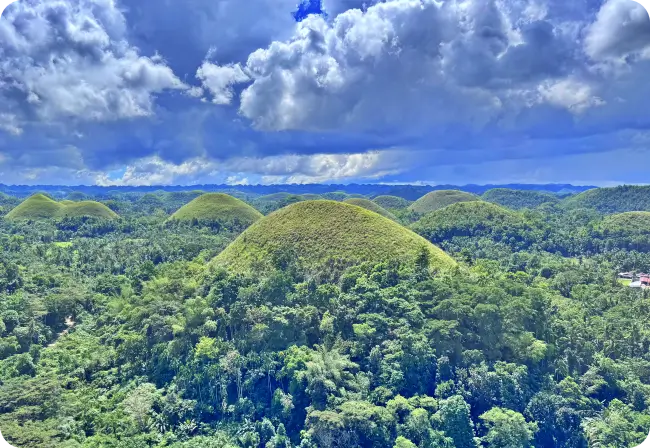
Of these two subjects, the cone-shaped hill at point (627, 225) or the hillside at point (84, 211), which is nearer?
the cone-shaped hill at point (627, 225)

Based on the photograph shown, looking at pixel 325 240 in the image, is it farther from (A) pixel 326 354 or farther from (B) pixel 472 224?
(B) pixel 472 224

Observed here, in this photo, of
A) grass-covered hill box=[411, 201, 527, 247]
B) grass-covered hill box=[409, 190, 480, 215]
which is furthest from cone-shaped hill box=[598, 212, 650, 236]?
grass-covered hill box=[409, 190, 480, 215]

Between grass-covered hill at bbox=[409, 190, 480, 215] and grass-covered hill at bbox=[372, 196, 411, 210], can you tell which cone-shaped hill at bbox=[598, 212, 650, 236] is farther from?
grass-covered hill at bbox=[372, 196, 411, 210]

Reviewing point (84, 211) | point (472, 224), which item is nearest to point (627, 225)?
point (472, 224)

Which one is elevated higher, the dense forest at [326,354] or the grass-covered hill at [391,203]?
the grass-covered hill at [391,203]

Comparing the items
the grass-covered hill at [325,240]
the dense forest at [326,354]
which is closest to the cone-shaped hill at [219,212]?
the grass-covered hill at [325,240]

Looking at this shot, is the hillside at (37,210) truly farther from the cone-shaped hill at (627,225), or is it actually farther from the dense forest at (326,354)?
the cone-shaped hill at (627,225)

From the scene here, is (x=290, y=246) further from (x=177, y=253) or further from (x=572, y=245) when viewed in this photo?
(x=572, y=245)

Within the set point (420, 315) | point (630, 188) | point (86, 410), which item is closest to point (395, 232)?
point (420, 315)
